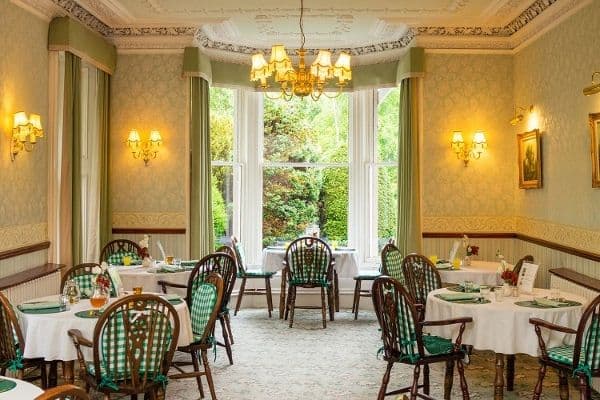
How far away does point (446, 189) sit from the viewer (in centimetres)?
864

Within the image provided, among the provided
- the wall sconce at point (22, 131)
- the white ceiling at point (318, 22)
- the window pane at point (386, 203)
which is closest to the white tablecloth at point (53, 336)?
the wall sconce at point (22, 131)

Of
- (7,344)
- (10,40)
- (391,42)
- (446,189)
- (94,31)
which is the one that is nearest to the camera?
(7,344)

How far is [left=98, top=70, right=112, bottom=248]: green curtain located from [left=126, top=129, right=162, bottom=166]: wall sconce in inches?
12.5

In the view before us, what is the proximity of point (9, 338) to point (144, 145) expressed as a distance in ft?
15.0

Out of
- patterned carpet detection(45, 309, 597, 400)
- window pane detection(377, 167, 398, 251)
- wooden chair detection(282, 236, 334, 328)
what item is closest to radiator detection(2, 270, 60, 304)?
patterned carpet detection(45, 309, 597, 400)

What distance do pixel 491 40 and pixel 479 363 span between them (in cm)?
425

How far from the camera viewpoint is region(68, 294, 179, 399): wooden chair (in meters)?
4.03

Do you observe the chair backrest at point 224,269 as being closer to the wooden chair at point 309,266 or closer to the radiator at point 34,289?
the radiator at point 34,289

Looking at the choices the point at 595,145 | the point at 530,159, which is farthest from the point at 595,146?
the point at 530,159

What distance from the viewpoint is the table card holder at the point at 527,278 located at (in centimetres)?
546

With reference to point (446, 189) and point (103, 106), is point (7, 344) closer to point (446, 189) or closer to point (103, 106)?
point (103, 106)

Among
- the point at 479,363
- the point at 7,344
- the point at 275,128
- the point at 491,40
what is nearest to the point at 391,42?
the point at 491,40

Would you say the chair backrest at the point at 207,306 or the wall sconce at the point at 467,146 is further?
the wall sconce at the point at 467,146

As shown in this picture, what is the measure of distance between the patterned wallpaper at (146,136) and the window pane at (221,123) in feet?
3.64
